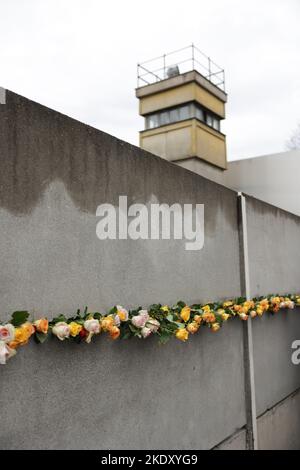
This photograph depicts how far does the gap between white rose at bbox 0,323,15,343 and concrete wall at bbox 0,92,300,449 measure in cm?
14

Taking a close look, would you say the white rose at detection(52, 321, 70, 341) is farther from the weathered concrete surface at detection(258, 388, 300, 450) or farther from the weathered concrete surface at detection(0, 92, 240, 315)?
the weathered concrete surface at detection(258, 388, 300, 450)

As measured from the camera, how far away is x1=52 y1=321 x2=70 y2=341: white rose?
1653 mm

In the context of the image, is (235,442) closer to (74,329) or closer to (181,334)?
(181,334)

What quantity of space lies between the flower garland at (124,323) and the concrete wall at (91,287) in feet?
0.24

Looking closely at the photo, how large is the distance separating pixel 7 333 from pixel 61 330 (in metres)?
0.26

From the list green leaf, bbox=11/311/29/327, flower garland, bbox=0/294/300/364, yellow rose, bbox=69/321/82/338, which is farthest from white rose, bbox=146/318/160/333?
green leaf, bbox=11/311/29/327

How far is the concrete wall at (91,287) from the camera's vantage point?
1.65m

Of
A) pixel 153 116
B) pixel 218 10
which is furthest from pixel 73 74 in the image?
pixel 153 116

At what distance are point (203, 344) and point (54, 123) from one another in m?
1.90

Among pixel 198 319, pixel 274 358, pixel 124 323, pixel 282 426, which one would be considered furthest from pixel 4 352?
pixel 282 426

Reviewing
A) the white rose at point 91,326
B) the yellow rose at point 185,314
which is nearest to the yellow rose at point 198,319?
the yellow rose at point 185,314

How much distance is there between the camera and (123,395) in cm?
215

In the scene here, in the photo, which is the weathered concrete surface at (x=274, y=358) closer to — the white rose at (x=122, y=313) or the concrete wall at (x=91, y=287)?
the concrete wall at (x=91, y=287)

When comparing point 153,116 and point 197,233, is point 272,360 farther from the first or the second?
point 153,116
